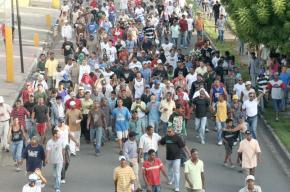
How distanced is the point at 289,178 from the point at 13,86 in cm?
1223

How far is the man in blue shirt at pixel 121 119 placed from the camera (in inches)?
924

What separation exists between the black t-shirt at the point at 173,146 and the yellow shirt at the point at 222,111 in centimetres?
395

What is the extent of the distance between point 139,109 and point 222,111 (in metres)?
2.17

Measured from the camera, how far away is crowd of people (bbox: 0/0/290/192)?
20391 mm

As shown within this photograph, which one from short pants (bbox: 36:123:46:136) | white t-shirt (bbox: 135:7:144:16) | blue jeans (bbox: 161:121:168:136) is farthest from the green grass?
white t-shirt (bbox: 135:7:144:16)

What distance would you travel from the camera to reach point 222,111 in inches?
955

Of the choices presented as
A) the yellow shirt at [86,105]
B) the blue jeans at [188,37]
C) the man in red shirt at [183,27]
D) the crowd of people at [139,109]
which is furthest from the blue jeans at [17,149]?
the blue jeans at [188,37]

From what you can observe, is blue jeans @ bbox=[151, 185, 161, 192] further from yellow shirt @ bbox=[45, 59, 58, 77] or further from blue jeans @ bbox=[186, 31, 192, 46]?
blue jeans @ bbox=[186, 31, 192, 46]

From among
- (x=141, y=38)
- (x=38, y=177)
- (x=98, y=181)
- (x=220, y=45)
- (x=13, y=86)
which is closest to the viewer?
(x=38, y=177)

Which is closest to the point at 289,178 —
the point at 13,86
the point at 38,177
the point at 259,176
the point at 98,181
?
the point at 259,176

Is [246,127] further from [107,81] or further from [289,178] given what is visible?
[107,81]

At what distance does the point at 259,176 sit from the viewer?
72.8 feet

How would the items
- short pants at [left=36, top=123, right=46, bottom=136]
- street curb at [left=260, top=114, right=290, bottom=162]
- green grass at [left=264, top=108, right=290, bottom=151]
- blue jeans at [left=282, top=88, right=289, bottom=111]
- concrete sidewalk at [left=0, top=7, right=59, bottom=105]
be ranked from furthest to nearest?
1. concrete sidewalk at [left=0, top=7, right=59, bottom=105]
2. blue jeans at [left=282, top=88, right=289, bottom=111]
3. green grass at [left=264, top=108, right=290, bottom=151]
4. short pants at [left=36, top=123, right=46, bottom=136]
5. street curb at [left=260, top=114, right=290, bottom=162]

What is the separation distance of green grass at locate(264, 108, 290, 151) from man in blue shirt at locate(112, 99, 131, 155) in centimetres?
420
